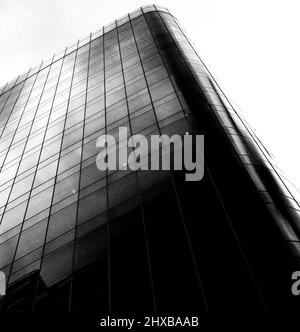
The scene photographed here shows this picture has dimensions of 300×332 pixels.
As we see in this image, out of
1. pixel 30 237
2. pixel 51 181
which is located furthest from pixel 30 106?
pixel 30 237

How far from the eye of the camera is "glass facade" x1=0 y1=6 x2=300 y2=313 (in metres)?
10.9

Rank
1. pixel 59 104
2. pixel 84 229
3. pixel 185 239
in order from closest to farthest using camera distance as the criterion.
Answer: pixel 185 239 → pixel 84 229 → pixel 59 104

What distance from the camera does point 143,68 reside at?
1015 inches

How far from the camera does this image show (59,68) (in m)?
37.4

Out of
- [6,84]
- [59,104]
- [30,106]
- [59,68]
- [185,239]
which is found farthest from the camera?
[6,84]

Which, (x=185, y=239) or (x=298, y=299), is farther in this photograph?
(x=185, y=239)

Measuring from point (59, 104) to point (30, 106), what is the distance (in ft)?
17.6

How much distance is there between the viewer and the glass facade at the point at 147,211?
10.9 metres

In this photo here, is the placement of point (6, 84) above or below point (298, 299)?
above

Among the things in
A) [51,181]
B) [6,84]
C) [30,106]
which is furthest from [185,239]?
[6,84]

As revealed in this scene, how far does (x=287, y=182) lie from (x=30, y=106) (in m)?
25.6

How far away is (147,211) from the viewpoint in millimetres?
14320

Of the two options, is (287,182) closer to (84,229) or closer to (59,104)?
(84,229)
